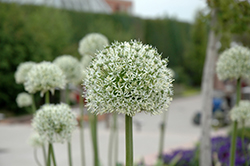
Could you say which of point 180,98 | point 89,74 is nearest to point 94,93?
point 89,74

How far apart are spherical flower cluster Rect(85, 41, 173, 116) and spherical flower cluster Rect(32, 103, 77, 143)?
690mm

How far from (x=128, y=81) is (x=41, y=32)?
15.2 m

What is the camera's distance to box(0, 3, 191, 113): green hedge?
14.6m

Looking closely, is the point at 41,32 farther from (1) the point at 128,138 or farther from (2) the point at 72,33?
(1) the point at 128,138

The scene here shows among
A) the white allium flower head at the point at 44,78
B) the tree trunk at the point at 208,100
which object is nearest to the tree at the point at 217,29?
the tree trunk at the point at 208,100

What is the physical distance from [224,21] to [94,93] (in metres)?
3.06

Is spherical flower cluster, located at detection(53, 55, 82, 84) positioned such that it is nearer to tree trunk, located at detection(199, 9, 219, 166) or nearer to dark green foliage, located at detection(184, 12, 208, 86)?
tree trunk, located at detection(199, 9, 219, 166)

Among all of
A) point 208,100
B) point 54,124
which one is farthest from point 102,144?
point 54,124

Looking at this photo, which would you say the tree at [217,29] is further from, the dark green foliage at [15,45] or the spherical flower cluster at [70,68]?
the dark green foliage at [15,45]

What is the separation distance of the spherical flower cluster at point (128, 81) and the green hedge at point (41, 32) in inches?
530

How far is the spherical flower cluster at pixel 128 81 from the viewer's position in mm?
1665

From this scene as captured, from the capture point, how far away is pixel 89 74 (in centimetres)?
180

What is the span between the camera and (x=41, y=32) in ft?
52.6

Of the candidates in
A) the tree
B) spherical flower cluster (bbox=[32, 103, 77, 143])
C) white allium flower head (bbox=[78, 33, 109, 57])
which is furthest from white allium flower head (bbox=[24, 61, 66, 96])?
the tree
